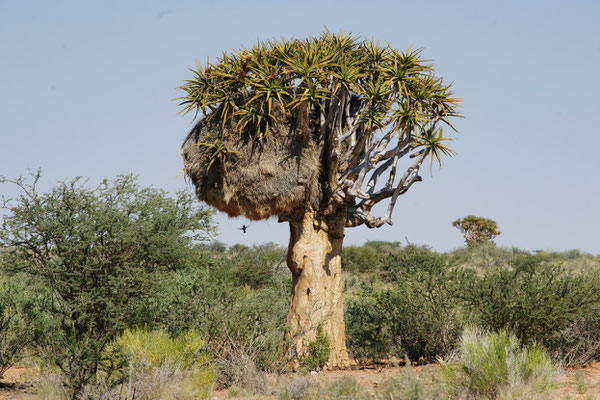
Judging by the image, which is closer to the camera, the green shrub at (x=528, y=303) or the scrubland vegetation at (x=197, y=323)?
the scrubland vegetation at (x=197, y=323)

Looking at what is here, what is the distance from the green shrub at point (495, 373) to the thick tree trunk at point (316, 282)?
127 inches

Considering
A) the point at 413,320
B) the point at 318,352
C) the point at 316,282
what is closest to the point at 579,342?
the point at 413,320

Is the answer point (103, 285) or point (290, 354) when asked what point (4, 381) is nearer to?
point (103, 285)

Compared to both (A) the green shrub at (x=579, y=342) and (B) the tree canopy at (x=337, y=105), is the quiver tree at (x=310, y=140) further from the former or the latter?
(A) the green shrub at (x=579, y=342)

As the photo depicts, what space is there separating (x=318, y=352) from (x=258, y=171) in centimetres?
312

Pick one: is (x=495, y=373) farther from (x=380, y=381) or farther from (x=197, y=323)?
(x=197, y=323)

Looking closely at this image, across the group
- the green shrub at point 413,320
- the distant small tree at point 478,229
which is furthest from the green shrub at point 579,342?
the distant small tree at point 478,229

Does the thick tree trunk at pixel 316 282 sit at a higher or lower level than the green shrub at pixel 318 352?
higher

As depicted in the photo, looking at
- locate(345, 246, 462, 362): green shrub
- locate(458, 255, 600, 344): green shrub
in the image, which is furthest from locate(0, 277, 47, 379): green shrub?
locate(458, 255, 600, 344): green shrub

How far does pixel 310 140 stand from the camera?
12.3 m

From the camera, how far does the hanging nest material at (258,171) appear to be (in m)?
11.9

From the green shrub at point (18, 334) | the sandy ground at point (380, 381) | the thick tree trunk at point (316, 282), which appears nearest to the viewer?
the sandy ground at point (380, 381)

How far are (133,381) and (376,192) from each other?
5702mm

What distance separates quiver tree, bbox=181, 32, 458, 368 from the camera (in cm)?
1188
